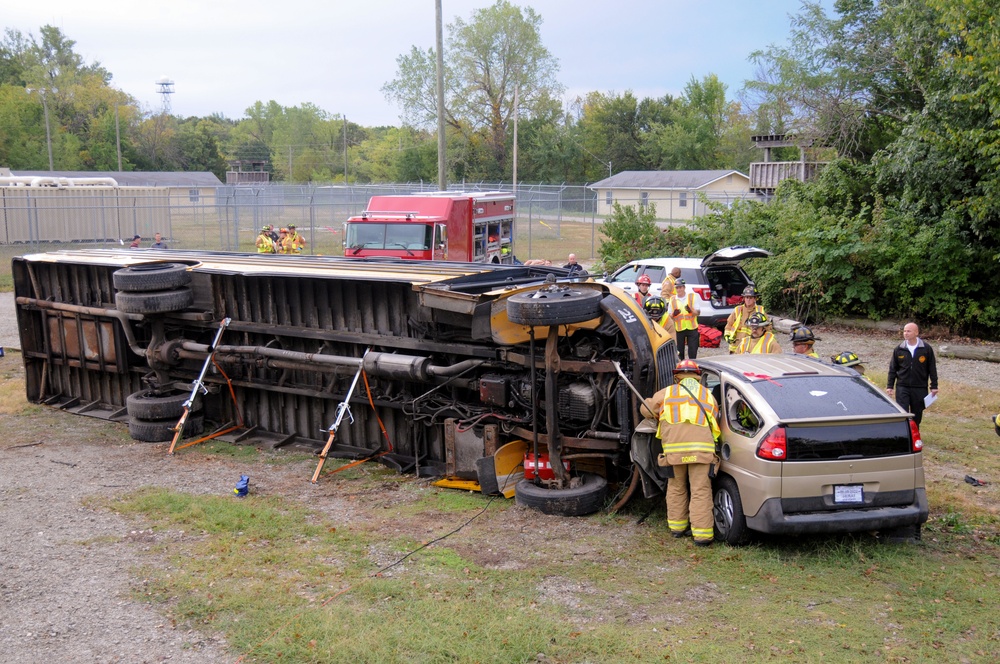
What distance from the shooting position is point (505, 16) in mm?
64562

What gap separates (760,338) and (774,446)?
143 inches

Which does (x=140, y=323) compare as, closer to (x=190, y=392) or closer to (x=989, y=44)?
(x=190, y=392)

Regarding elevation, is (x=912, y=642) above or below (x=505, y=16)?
below

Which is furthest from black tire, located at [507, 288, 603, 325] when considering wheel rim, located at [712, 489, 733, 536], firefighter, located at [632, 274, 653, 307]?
firefighter, located at [632, 274, 653, 307]

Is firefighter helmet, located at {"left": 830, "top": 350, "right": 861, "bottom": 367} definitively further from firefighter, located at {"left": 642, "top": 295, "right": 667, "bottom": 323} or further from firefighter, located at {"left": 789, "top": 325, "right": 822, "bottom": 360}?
firefighter, located at {"left": 642, "top": 295, "right": 667, "bottom": 323}

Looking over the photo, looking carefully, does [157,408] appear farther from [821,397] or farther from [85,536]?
[821,397]

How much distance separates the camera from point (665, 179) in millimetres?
61906

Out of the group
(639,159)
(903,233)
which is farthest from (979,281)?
(639,159)

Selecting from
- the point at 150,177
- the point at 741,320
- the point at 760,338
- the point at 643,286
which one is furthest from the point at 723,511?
the point at 150,177

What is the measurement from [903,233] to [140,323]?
1580 centimetres

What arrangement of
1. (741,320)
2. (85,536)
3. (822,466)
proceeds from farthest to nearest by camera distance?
(741,320) < (85,536) < (822,466)

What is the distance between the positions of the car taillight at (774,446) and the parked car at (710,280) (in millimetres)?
9870

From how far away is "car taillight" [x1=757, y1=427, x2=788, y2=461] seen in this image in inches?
281

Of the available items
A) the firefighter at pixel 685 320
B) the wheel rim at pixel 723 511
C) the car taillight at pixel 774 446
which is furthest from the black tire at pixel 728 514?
the firefighter at pixel 685 320
